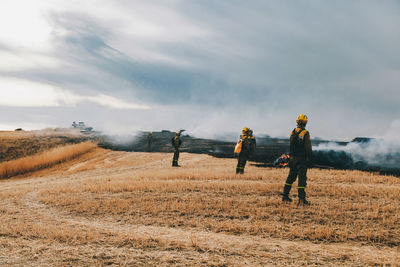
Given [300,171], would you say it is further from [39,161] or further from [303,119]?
[39,161]

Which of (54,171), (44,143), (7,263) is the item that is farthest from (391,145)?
(44,143)

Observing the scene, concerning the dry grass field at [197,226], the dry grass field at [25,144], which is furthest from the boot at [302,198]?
the dry grass field at [25,144]

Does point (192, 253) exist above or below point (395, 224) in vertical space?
below

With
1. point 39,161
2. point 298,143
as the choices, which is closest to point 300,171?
point 298,143

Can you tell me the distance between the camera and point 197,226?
780 cm

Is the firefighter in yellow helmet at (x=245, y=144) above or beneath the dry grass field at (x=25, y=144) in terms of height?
above

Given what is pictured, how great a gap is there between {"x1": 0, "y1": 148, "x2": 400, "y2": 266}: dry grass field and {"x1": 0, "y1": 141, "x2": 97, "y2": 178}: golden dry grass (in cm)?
1466

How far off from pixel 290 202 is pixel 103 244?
6113mm

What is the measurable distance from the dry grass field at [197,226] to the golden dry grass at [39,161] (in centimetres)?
1466

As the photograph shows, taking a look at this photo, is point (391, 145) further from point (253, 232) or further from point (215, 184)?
point (253, 232)

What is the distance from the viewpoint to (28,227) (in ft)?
24.7

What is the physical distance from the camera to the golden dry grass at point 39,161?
25297 mm

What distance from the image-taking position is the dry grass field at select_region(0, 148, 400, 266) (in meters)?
5.60

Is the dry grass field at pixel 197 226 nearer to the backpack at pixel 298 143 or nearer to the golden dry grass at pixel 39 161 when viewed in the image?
the backpack at pixel 298 143
